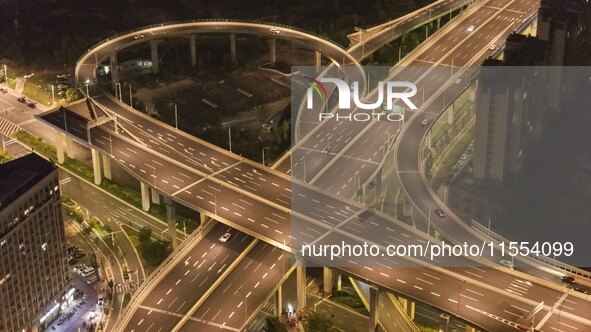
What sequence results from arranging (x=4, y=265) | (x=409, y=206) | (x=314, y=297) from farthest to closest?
(x=409, y=206)
(x=314, y=297)
(x=4, y=265)

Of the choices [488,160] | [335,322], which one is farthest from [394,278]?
[488,160]

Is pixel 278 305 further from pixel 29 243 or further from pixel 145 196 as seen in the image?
pixel 145 196

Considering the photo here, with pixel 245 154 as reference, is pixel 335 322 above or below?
below

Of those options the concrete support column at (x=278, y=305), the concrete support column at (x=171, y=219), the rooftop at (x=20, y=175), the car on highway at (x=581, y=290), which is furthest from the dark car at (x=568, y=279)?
the rooftop at (x=20, y=175)

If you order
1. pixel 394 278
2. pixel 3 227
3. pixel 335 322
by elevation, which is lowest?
pixel 335 322

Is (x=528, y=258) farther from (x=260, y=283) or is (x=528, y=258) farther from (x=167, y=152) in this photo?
(x=167, y=152)

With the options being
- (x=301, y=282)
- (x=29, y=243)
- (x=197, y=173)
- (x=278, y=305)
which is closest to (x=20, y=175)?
(x=29, y=243)
